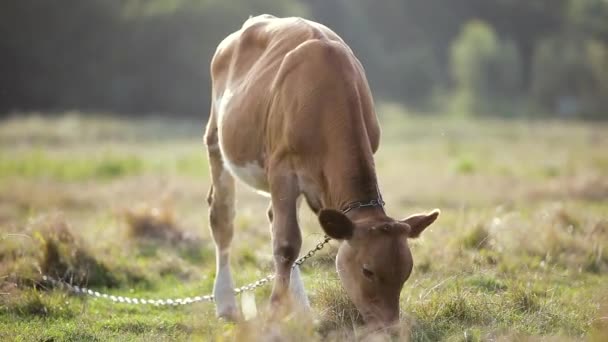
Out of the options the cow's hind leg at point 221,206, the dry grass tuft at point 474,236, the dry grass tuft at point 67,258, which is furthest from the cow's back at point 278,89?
the dry grass tuft at point 474,236

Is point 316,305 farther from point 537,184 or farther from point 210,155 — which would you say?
point 537,184

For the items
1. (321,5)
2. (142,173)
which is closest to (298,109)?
(142,173)

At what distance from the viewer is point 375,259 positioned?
5324mm

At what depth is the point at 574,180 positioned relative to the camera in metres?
17.1

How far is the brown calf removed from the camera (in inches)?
212

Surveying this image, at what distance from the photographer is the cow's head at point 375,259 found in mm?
5301

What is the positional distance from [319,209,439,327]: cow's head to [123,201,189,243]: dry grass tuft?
6017mm

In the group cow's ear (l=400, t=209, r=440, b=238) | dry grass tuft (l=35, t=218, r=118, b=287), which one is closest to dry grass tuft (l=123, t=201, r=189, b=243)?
dry grass tuft (l=35, t=218, r=118, b=287)

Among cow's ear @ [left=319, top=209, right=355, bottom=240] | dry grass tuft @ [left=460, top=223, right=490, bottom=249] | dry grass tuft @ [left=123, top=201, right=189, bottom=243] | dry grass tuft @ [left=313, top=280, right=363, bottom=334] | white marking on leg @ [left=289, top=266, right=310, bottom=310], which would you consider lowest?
dry grass tuft @ [left=123, top=201, right=189, bottom=243]

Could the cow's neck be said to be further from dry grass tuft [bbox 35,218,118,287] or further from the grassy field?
dry grass tuft [bbox 35,218,118,287]

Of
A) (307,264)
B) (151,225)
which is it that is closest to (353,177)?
(307,264)

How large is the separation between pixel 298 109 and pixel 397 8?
99425 mm

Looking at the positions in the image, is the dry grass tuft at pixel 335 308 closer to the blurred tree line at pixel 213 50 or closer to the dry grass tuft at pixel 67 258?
the dry grass tuft at pixel 67 258

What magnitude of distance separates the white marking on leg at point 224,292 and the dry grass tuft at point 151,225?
3.24 m
